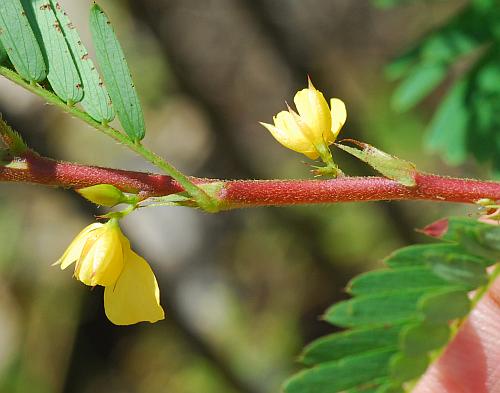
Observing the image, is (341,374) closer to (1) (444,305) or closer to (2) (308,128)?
(1) (444,305)

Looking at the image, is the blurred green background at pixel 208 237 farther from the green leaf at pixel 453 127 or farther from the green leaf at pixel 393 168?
the green leaf at pixel 393 168

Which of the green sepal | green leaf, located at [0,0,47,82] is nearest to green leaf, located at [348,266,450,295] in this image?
the green sepal

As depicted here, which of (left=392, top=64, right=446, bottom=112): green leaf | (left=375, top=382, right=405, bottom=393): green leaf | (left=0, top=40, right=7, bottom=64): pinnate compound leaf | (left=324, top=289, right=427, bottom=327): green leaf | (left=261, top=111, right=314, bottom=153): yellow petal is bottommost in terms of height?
(left=375, top=382, right=405, bottom=393): green leaf

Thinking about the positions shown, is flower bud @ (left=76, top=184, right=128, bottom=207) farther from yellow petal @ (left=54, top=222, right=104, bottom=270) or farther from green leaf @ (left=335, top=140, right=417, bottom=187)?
green leaf @ (left=335, top=140, right=417, bottom=187)

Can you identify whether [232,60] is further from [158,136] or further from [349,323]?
[349,323]

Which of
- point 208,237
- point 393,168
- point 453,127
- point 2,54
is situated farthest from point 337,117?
point 208,237

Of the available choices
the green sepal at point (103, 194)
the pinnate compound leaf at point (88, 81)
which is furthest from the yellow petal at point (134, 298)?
the pinnate compound leaf at point (88, 81)

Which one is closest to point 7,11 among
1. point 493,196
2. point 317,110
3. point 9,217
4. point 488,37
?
point 317,110

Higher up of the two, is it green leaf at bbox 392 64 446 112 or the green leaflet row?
green leaf at bbox 392 64 446 112
